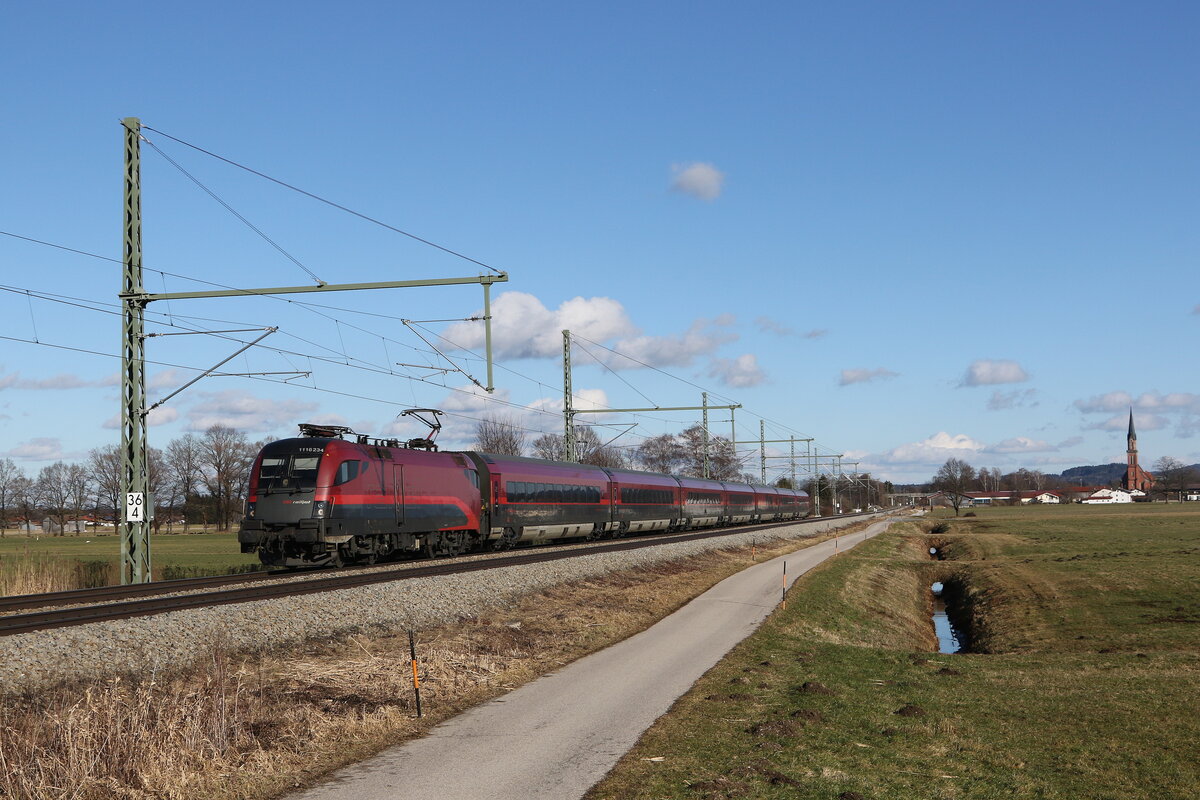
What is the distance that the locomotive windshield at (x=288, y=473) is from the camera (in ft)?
96.5

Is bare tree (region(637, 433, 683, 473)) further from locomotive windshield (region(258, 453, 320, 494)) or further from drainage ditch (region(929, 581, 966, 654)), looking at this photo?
locomotive windshield (region(258, 453, 320, 494))

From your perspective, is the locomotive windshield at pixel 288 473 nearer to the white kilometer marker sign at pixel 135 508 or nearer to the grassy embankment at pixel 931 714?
the white kilometer marker sign at pixel 135 508

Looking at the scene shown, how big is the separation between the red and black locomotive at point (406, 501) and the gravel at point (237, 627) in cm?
511

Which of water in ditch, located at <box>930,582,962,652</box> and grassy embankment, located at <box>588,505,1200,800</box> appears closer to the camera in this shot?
grassy embankment, located at <box>588,505,1200,800</box>

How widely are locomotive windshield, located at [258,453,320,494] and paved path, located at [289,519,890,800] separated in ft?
42.5

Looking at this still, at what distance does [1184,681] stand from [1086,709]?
4080 mm

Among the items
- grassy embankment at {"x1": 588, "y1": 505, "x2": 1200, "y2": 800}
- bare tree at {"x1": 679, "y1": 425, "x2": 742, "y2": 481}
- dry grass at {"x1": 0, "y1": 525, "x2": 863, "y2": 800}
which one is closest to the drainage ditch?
grassy embankment at {"x1": 588, "y1": 505, "x2": 1200, "y2": 800}

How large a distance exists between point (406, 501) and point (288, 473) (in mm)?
5468

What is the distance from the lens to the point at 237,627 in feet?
57.5

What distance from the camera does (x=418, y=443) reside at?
38.0 m

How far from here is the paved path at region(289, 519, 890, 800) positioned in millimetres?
9945

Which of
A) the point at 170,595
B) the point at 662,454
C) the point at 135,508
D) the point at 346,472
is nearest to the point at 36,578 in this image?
the point at 135,508

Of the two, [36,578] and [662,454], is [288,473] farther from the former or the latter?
[662,454]

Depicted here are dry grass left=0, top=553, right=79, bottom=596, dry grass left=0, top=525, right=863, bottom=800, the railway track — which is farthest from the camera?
dry grass left=0, top=553, right=79, bottom=596
